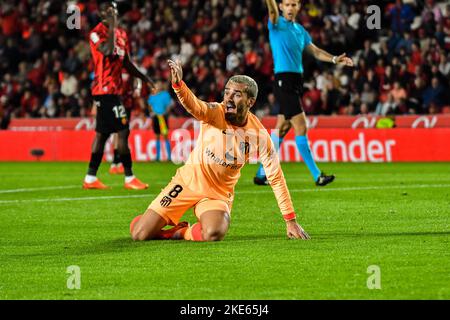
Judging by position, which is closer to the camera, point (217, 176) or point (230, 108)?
point (230, 108)

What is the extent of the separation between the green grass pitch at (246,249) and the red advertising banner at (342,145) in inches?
321

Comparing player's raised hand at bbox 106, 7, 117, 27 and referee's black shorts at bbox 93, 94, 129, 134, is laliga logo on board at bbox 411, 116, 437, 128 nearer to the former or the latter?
referee's black shorts at bbox 93, 94, 129, 134

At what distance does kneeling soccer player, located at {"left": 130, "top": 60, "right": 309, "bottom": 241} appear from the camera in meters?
9.54

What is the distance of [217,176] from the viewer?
995 cm

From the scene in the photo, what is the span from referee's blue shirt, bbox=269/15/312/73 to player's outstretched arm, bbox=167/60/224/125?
6.91 metres

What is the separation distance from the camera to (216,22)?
3067 cm

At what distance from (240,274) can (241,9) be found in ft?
76.5

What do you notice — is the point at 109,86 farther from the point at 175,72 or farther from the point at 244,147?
the point at 175,72

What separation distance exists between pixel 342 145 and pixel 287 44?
29.3 ft

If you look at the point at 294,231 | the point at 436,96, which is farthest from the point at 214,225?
the point at 436,96

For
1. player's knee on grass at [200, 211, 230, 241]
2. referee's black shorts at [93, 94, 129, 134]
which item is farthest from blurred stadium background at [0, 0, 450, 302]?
referee's black shorts at [93, 94, 129, 134]

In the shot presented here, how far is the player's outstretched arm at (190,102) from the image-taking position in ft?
29.0
